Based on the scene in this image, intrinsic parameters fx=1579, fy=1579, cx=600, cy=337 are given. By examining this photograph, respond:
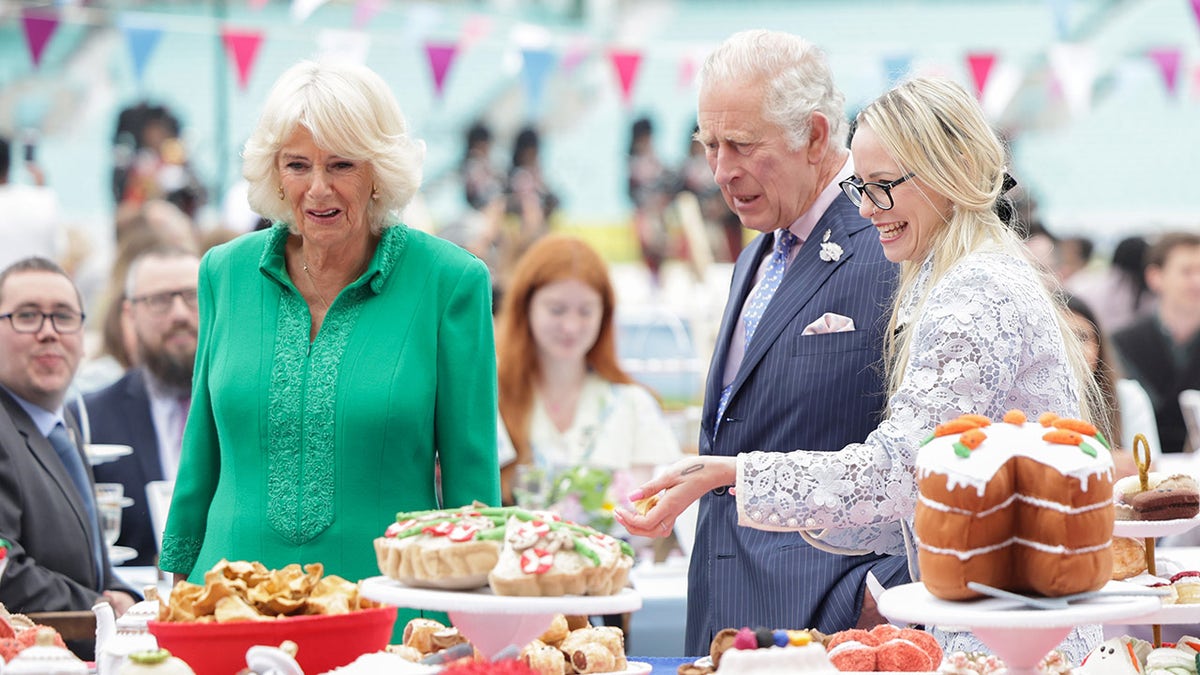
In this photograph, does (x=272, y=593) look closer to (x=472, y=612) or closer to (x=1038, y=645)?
(x=472, y=612)

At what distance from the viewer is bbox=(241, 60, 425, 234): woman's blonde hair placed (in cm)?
236

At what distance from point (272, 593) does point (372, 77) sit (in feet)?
2.95

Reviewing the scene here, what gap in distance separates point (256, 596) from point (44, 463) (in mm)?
1746

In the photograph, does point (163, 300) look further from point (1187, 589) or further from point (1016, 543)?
point (1016, 543)

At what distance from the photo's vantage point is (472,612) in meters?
1.72

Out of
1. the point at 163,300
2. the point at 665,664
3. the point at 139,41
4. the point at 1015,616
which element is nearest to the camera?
the point at 1015,616

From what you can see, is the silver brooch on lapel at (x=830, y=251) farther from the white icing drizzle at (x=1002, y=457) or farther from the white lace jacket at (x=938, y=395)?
the white icing drizzle at (x=1002, y=457)

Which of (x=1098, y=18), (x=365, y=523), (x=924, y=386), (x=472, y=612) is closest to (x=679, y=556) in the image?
(x=365, y=523)

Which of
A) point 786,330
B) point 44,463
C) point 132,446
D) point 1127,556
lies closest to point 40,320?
point 44,463

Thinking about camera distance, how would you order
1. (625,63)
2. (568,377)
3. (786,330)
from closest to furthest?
(786,330) → (568,377) → (625,63)

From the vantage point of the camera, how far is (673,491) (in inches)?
79.7

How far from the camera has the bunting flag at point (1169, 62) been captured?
38.3 ft

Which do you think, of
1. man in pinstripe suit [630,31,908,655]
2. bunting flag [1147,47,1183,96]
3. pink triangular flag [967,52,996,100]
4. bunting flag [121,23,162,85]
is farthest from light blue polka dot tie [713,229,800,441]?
bunting flag [1147,47,1183,96]

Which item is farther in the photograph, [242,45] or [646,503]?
[242,45]
